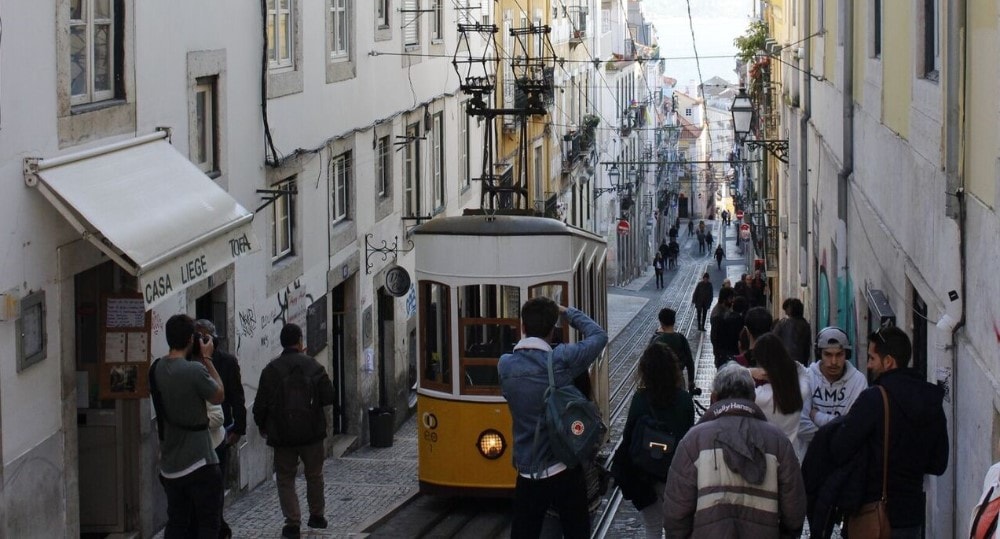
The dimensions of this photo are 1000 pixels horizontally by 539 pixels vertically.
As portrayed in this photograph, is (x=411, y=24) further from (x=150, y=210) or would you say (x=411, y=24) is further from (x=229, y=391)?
(x=229, y=391)

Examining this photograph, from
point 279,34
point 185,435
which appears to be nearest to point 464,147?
point 279,34

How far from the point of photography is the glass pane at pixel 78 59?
9.63m

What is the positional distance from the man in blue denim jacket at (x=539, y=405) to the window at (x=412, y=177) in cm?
1357

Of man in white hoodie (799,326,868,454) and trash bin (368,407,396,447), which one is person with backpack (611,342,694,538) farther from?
trash bin (368,407,396,447)

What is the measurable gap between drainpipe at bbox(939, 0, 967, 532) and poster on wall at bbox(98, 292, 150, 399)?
211 inches

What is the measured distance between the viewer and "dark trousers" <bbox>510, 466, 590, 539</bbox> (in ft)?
24.2

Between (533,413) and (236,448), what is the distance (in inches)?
240

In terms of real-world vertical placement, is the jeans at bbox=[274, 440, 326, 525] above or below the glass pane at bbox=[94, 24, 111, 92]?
below

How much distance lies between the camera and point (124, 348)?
1025 cm

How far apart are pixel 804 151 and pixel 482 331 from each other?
13.3 m

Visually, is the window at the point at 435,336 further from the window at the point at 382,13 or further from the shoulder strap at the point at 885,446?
the window at the point at 382,13

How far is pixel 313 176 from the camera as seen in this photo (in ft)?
52.5

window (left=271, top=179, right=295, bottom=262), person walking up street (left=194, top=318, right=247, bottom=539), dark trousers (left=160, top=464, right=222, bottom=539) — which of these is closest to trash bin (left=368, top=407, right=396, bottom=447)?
window (left=271, top=179, right=295, bottom=262)

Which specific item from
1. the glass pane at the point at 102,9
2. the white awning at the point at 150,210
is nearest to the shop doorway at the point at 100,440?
the white awning at the point at 150,210
